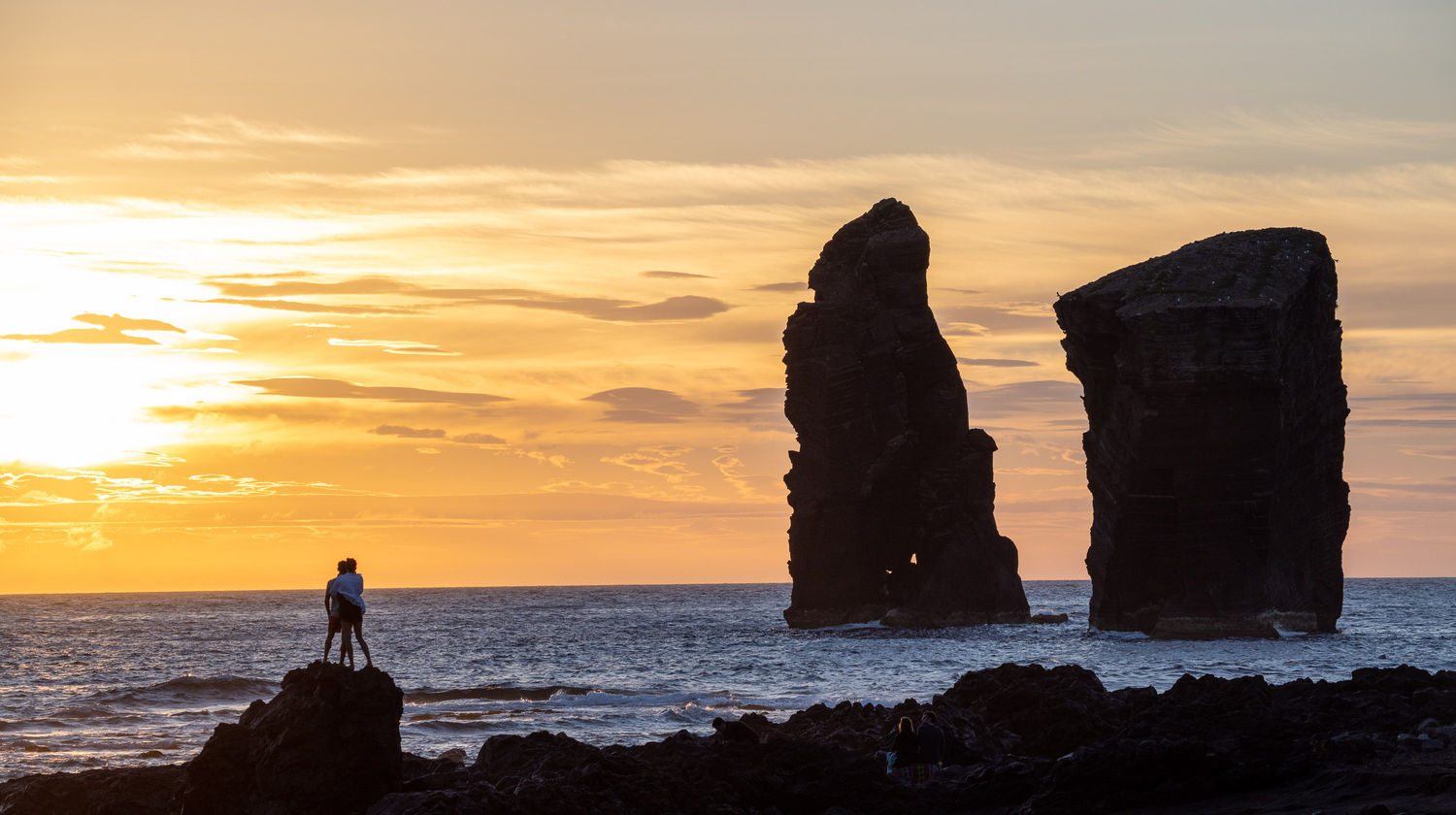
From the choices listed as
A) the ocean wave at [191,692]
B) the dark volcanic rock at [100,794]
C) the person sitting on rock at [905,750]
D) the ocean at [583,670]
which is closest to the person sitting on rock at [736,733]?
the person sitting on rock at [905,750]

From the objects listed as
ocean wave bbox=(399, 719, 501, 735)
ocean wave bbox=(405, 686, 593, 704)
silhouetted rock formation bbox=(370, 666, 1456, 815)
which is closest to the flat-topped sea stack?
Result: ocean wave bbox=(405, 686, 593, 704)

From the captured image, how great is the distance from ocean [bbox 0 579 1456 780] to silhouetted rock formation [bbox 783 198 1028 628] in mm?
3538

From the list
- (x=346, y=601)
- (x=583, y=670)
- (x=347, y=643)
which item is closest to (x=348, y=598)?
(x=346, y=601)

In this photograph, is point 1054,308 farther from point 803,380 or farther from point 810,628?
point 810,628

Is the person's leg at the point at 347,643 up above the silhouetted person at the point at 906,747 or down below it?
above

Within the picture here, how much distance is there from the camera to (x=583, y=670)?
200ft

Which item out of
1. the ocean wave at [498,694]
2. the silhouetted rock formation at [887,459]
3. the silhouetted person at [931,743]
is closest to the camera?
the silhouetted person at [931,743]

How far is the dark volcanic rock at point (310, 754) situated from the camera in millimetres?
20484

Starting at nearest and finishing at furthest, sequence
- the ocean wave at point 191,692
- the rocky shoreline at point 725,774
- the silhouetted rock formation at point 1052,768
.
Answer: the silhouetted rock formation at point 1052,768, the rocky shoreline at point 725,774, the ocean wave at point 191,692

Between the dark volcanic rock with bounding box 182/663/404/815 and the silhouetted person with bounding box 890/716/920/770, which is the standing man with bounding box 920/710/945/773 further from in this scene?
the dark volcanic rock with bounding box 182/663/404/815

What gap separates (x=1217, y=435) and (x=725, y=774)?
48935 mm

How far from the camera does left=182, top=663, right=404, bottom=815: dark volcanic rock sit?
2048 cm

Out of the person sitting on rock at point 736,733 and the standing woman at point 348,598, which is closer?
the standing woman at point 348,598

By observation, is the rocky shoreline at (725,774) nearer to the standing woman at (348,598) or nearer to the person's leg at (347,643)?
the person's leg at (347,643)
